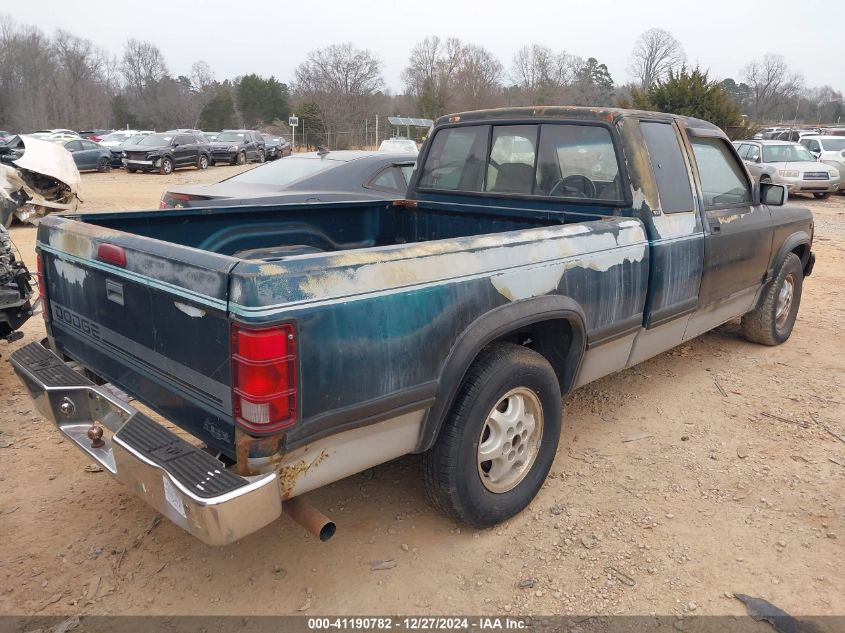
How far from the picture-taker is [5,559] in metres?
2.96

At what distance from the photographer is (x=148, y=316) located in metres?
2.55

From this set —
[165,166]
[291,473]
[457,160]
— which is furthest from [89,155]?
[291,473]

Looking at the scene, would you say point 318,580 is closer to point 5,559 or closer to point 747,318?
point 5,559

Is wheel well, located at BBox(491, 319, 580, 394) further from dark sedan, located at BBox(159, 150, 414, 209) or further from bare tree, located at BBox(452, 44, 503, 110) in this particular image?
bare tree, located at BBox(452, 44, 503, 110)

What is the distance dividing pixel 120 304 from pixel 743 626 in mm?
2828

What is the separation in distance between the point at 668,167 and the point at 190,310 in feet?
10.1

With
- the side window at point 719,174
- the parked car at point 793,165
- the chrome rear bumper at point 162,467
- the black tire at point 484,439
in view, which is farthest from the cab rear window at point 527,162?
the parked car at point 793,165

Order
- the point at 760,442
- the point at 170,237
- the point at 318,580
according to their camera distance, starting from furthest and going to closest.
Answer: the point at 760,442, the point at 170,237, the point at 318,580

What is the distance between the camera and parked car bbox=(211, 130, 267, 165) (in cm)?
2978

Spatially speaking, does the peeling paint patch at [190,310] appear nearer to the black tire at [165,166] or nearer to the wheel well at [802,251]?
the wheel well at [802,251]

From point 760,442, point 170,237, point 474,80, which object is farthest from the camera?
point 474,80

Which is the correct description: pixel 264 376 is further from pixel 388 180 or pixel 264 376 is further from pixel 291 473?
pixel 388 180

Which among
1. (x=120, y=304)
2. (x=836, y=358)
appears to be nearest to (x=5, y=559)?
(x=120, y=304)

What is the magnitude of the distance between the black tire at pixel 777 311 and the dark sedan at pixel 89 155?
83.6 ft
